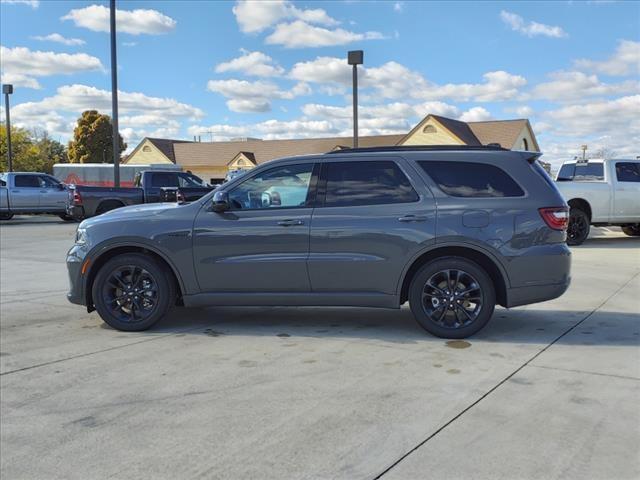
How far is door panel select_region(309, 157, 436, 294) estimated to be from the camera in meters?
5.66

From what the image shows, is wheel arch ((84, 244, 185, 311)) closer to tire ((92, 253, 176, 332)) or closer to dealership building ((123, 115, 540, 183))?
tire ((92, 253, 176, 332))

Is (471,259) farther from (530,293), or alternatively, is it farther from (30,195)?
(30,195)

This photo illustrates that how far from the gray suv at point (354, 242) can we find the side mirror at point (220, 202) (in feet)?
0.05

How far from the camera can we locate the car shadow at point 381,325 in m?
5.80

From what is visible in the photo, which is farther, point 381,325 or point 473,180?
point 381,325

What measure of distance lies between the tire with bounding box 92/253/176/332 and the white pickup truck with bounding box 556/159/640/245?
35.9ft

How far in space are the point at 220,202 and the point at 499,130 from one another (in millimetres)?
54517

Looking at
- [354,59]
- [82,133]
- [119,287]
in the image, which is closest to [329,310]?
[119,287]

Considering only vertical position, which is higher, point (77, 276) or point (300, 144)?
point (300, 144)

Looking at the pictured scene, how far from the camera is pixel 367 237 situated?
18.7ft

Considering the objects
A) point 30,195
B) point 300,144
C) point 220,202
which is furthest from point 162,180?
point 300,144

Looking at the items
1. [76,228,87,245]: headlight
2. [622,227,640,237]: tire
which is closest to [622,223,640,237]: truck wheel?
[622,227,640,237]: tire

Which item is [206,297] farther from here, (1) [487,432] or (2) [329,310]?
(1) [487,432]

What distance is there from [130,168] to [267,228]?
34.6 m
